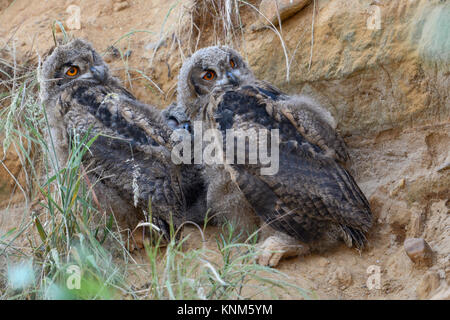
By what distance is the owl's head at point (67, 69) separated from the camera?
13.4 ft

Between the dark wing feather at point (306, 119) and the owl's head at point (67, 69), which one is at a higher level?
the owl's head at point (67, 69)

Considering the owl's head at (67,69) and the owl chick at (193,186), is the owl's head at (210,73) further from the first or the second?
the owl's head at (67,69)

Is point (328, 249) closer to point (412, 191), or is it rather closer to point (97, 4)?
point (412, 191)

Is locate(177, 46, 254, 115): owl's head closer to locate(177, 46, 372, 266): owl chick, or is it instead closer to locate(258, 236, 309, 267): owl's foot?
locate(177, 46, 372, 266): owl chick

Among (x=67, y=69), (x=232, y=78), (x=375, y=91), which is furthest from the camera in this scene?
(x=375, y=91)

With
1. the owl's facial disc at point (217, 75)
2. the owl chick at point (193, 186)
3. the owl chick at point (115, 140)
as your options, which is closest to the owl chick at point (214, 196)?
the owl chick at point (193, 186)

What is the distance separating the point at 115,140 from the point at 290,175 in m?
1.25

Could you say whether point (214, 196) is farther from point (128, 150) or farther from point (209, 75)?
point (209, 75)

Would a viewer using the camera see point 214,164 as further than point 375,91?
No

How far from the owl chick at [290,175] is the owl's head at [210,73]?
3 centimetres

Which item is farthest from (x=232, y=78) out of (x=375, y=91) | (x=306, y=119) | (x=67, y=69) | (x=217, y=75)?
(x=67, y=69)

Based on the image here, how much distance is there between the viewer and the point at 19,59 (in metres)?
5.13

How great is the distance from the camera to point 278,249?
11.5ft
